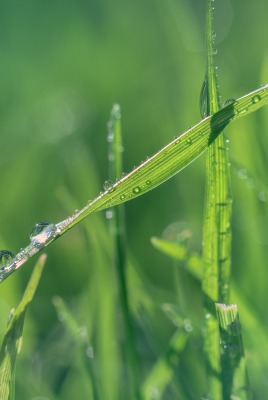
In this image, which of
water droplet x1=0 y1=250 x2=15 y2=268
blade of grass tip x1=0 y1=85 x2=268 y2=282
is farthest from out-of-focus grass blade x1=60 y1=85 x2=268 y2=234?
water droplet x1=0 y1=250 x2=15 y2=268

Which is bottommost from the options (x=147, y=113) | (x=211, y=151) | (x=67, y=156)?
→ (x=211, y=151)

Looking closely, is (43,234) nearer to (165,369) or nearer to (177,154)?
(177,154)

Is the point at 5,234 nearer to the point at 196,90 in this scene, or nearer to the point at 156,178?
the point at 196,90

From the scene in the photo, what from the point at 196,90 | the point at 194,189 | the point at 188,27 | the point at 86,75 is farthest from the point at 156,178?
the point at 86,75

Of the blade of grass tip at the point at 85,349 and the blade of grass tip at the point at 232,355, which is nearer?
the blade of grass tip at the point at 232,355

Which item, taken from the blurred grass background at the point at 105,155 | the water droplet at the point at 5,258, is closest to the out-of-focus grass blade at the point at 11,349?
the water droplet at the point at 5,258

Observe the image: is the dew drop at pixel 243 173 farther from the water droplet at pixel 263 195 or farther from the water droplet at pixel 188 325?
the water droplet at pixel 188 325
